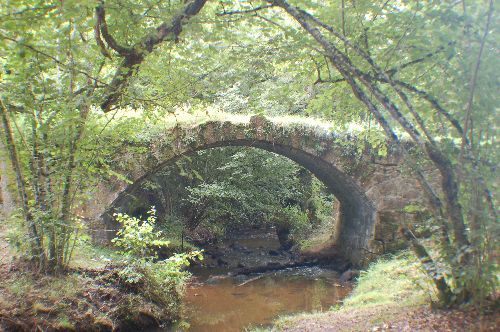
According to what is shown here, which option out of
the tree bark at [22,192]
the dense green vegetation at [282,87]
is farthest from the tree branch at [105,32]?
the tree bark at [22,192]

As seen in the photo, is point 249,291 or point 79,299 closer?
point 79,299

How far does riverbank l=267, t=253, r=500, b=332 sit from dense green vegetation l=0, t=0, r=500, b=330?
124 mm

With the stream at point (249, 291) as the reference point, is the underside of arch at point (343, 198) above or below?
above

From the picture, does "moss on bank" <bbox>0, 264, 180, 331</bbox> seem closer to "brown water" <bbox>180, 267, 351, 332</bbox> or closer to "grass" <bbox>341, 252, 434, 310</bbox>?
"brown water" <bbox>180, 267, 351, 332</bbox>

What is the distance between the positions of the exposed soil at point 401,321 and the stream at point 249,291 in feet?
4.68

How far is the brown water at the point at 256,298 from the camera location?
5492mm

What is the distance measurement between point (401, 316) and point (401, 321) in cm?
14

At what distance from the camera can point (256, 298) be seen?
21.6ft

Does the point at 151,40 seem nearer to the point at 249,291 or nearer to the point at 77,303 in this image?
the point at 77,303

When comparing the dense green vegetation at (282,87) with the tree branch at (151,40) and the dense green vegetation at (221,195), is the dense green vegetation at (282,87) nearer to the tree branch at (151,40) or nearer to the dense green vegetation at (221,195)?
the tree branch at (151,40)

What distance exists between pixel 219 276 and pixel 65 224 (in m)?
4.28

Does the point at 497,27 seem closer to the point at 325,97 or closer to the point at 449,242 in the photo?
the point at 449,242

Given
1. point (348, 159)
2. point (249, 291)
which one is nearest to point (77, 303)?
point (249, 291)

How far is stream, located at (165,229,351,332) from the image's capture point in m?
5.58
